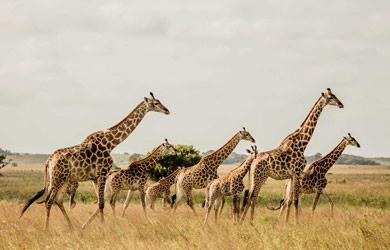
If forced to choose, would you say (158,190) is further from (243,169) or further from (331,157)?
(331,157)

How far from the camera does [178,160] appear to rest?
32.2 meters

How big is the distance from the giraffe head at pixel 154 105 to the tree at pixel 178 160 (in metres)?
17.8

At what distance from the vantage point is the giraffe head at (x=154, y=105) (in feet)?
45.4

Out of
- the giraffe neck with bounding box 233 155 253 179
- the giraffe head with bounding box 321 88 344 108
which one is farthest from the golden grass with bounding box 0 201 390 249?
the giraffe head with bounding box 321 88 344 108

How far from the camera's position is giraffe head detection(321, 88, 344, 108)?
14.4 metres

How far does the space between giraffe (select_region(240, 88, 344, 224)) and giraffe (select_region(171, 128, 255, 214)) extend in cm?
181

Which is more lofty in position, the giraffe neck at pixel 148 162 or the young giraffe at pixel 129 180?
the giraffe neck at pixel 148 162

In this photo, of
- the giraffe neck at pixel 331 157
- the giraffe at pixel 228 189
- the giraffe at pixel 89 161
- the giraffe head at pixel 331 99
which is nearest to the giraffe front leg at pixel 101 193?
the giraffe at pixel 89 161

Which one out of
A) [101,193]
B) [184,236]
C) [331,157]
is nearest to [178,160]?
[331,157]

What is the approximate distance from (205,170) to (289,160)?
329 centimetres

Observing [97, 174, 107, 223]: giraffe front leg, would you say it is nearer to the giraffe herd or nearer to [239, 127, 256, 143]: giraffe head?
the giraffe herd

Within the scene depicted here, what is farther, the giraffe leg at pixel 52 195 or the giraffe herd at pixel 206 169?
the giraffe herd at pixel 206 169

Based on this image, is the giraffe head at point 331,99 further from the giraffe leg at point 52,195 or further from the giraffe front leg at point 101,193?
the giraffe leg at point 52,195

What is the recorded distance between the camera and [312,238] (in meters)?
9.30
